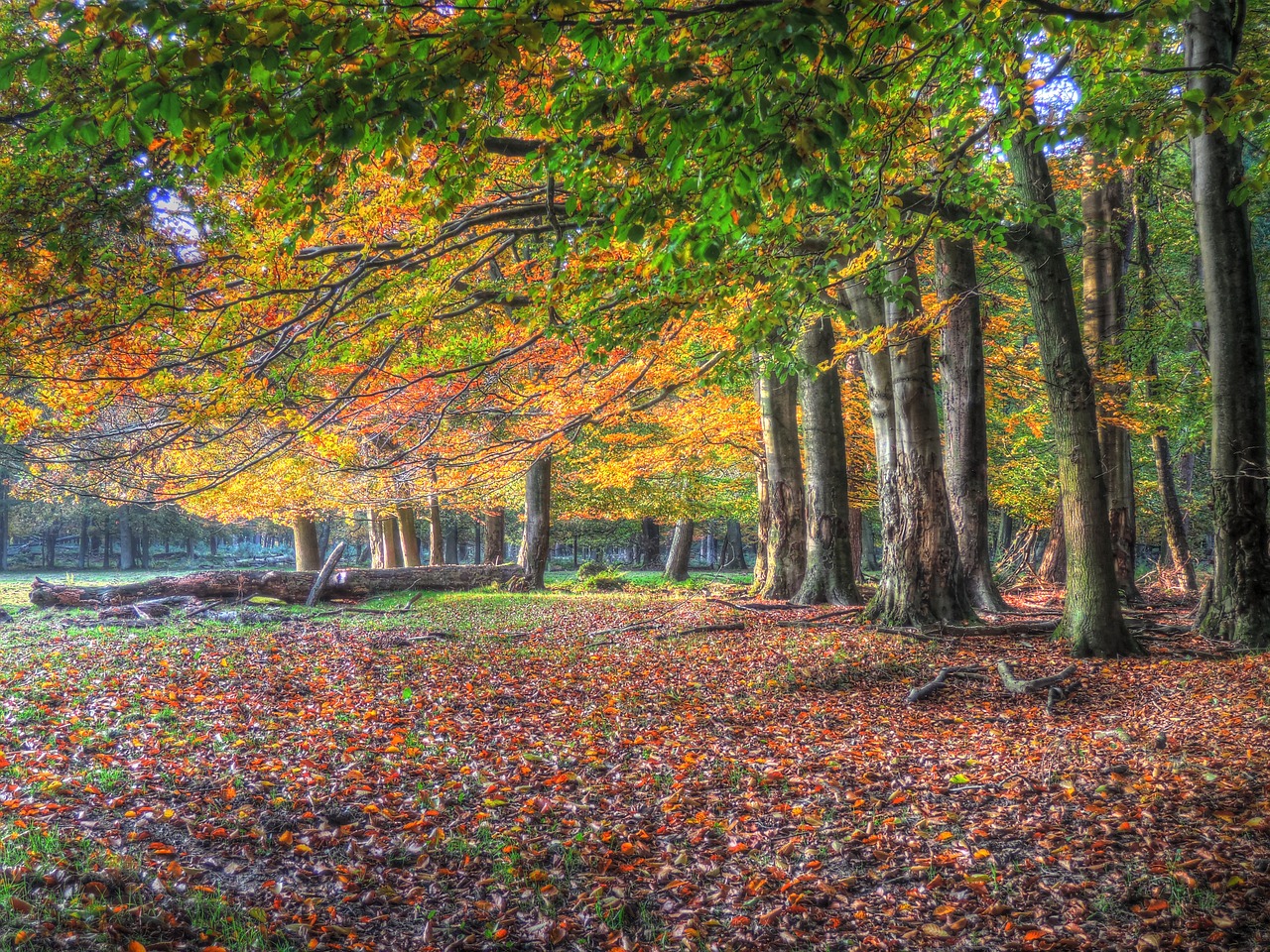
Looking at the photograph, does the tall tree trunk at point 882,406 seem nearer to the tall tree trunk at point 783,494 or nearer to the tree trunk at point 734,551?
the tall tree trunk at point 783,494

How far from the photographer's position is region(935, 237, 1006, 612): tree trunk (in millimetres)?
11422

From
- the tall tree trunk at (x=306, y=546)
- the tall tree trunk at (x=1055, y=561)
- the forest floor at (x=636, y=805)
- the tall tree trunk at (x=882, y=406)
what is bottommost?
the forest floor at (x=636, y=805)

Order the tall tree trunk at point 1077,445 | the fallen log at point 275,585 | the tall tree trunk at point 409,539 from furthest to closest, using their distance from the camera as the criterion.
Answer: the tall tree trunk at point 409,539, the fallen log at point 275,585, the tall tree trunk at point 1077,445

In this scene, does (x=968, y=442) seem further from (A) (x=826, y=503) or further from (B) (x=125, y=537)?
(B) (x=125, y=537)

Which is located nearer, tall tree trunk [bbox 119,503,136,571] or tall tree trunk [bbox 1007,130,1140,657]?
tall tree trunk [bbox 1007,130,1140,657]

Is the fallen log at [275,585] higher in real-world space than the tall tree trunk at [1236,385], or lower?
lower

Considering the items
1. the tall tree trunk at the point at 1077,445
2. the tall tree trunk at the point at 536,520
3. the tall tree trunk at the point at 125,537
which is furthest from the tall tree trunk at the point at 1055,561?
the tall tree trunk at the point at 125,537

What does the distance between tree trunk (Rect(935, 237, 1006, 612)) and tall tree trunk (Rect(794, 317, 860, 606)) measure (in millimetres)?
1745

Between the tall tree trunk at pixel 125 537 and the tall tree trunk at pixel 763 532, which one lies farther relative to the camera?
the tall tree trunk at pixel 125 537

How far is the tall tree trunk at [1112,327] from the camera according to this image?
12812mm

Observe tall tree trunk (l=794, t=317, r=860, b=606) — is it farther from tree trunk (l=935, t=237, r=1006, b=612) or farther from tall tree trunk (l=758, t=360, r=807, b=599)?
tree trunk (l=935, t=237, r=1006, b=612)

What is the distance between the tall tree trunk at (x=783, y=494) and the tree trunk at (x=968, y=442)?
2.73 meters

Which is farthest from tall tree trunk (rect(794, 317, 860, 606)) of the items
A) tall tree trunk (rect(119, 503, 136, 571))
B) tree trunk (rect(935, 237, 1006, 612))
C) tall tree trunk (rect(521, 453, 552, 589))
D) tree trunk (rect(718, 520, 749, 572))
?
tall tree trunk (rect(119, 503, 136, 571))

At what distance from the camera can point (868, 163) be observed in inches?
Answer: 203
